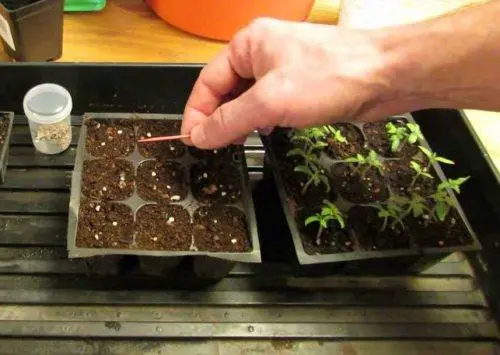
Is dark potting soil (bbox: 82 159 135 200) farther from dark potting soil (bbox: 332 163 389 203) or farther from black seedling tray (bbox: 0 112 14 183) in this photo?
dark potting soil (bbox: 332 163 389 203)

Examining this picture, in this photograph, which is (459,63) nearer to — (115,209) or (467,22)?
(467,22)

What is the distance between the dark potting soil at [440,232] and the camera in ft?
2.67

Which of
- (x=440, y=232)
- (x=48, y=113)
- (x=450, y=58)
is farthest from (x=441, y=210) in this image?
(x=48, y=113)

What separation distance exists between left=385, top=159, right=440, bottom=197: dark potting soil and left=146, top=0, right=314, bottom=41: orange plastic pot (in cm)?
34

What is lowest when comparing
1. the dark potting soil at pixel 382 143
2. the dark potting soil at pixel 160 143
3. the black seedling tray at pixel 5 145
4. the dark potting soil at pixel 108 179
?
the black seedling tray at pixel 5 145

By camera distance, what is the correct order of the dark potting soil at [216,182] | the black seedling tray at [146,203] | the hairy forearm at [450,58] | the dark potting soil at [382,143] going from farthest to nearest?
the dark potting soil at [382,143], the dark potting soil at [216,182], the black seedling tray at [146,203], the hairy forearm at [450,58]

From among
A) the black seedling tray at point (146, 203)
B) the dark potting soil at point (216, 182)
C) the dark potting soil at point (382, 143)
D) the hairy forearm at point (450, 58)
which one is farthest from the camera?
the dark potting soil at point (382, 143)

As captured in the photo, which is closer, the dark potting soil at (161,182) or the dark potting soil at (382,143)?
the dark potting soil at (161,182)

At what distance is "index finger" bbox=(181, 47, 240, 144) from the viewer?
2.45 ft

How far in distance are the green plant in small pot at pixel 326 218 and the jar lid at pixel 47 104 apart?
44 centimetres

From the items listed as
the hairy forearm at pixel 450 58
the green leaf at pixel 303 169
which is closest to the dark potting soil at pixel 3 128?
the green leaf at pixel 303 169

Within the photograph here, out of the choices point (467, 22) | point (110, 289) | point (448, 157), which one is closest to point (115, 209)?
point (110, 289)

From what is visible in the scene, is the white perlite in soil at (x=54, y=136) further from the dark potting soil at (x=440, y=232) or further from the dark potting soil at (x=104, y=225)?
the dark potting soil at (x=440, y=232)

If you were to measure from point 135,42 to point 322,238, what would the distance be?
0.54 metres
